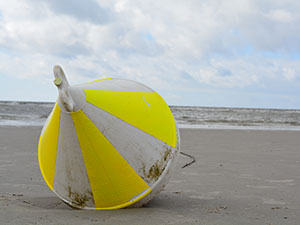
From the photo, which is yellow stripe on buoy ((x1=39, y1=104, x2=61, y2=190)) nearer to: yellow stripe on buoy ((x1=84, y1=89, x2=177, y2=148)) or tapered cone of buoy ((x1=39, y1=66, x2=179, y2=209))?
tapered cone of buoy ((x1=39, y1=66, x2=179, y2=209))

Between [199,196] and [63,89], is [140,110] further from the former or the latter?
[199,196]

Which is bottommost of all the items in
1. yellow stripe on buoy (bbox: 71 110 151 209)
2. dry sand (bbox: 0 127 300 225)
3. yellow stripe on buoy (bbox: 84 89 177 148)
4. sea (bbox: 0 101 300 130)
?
sea (bbox: 0 101 300 130)

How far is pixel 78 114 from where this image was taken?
9.75 feet

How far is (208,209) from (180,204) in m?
0.36

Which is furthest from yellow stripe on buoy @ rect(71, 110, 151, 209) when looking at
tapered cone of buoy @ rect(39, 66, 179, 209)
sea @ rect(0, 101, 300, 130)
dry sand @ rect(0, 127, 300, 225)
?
sea @ rect(0, 101, 300, 130)

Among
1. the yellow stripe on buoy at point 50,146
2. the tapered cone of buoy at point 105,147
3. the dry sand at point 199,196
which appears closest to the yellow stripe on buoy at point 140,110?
the tapered cone of buoy at point 105,147

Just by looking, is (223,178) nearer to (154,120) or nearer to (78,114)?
(154,120)

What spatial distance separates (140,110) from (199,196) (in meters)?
1.66

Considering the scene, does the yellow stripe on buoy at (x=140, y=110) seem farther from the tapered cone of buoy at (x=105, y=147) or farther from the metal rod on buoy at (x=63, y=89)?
the metal rod on buoy at (x=63, y=89)

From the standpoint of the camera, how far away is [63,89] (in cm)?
283

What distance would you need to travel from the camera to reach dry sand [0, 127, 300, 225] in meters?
3.11

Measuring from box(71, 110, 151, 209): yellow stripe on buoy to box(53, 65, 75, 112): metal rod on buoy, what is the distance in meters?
0.09

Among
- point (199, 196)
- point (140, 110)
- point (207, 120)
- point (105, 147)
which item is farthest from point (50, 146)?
point (207, 120)

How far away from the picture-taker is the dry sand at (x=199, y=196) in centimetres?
311
